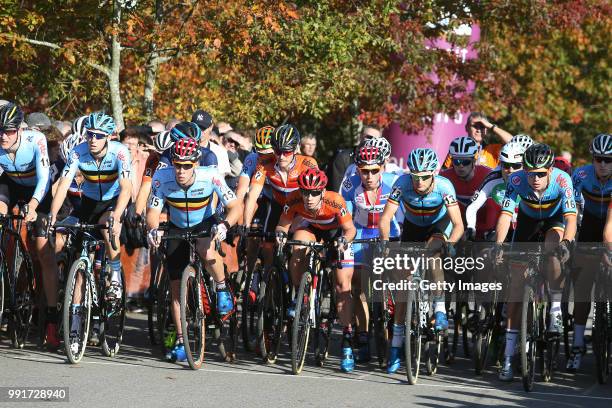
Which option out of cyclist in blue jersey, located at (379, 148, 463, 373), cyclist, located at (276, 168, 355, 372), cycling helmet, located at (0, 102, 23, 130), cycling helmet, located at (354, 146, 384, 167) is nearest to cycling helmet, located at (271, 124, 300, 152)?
cyclist, located at (276, 168, 355, 372)

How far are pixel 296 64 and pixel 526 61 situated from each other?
15.6m

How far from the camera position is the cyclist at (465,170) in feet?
43.0

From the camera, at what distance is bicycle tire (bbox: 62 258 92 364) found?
37.0 feet

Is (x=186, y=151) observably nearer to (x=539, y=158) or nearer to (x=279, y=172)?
(x=279, y=172)

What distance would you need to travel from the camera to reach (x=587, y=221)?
40.2 feet

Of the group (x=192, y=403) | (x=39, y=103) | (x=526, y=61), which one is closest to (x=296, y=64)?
(x=39, y=103)

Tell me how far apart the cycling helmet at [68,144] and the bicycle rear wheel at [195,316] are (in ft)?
6.64

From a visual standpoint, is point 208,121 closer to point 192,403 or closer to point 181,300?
point 181,300

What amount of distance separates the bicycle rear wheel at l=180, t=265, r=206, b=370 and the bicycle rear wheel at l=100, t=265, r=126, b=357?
2.67 ft

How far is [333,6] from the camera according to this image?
19.7 meters

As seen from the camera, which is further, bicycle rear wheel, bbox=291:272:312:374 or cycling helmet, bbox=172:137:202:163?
cycling helmet, bbox=172:137:202:163

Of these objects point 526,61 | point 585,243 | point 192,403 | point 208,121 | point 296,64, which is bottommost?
point 192,403

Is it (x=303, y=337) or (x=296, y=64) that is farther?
(x=296, y=64)

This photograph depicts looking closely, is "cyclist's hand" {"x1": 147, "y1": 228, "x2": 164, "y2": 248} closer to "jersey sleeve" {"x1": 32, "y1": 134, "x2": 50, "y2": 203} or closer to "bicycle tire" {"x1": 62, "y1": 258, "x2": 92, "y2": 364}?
"bicycle tire" {"x1": 62, "y1": 258, "x2": 92, "y2": 364}
